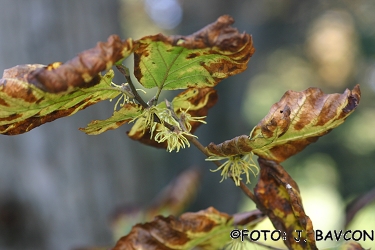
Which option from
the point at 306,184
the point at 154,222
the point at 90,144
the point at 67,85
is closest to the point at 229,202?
the point at 90,144

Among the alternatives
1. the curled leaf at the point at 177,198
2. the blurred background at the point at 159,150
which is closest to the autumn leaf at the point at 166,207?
the curled leaf at the point at 177,198

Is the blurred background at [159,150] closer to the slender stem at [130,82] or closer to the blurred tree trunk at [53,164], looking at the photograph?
the blurred tree trunk at [53,164]

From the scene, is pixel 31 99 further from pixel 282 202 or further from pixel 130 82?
pixel 282 202

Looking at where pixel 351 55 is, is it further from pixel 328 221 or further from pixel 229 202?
pixel 229 202

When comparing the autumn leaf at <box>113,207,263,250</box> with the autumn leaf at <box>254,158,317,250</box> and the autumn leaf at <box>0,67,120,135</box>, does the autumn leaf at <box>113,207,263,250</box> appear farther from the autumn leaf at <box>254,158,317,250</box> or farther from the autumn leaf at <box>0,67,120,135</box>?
the autumn leaf at <box>0,67,120,135</box>

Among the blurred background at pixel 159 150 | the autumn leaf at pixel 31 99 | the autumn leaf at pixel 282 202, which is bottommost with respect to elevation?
the blurred background at pixel 159 150

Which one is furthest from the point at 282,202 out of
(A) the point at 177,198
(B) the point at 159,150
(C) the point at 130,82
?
(B) the point at 159,150
